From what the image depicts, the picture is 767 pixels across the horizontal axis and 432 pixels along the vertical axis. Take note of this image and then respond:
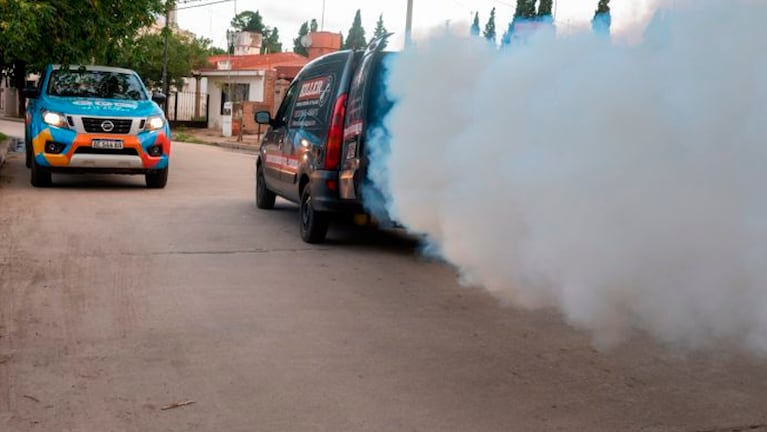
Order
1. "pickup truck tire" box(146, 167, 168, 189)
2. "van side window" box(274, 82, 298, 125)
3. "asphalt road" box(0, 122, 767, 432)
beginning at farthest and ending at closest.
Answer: "pickup truck tire" box(146, 167, 168, 189) → "van side window" box(274, 82, 298, 125) → "asphalt road" box(0, 122, 767, 432)

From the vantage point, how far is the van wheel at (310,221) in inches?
320

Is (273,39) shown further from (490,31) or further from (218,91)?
(490,31)

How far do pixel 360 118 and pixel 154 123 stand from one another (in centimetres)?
592

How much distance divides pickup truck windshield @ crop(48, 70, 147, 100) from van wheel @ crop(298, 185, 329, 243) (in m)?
5.71

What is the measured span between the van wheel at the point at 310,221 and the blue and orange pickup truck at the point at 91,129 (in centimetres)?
464

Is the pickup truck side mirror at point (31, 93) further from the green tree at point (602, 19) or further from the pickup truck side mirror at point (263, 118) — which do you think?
the green tree at point (602, 19)

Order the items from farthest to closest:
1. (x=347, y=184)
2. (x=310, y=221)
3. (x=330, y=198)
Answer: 1. (x=310, y=221)
2. (x=330, y=198)
3. (x=347, y=184)

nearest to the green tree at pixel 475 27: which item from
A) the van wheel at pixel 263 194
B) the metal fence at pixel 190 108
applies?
the van wheel at pixel 263 194

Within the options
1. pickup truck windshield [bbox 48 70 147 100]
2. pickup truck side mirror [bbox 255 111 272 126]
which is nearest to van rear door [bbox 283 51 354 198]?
pickup truck side mirror [bbox 255 111 272 126]

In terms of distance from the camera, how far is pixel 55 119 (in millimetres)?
11641

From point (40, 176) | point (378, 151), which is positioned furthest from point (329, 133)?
point (40, 176)

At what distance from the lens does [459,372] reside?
450 centimetres

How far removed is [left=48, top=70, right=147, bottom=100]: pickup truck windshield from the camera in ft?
41.3

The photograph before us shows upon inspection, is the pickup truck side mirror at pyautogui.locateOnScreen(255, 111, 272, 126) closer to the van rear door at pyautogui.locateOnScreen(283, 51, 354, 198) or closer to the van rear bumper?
the van rear door at pyautogui.locateOnScreen(283, 51, 354, 198)
